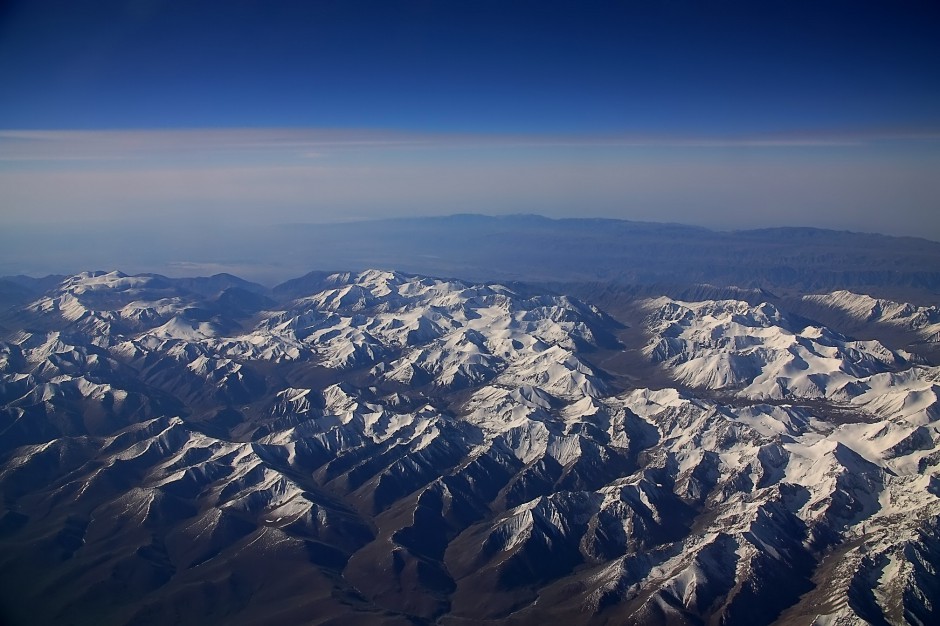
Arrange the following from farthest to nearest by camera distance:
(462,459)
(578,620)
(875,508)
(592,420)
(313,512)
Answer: (592,420) → (462,459) → (313,512) → (875,508) → (578,620)

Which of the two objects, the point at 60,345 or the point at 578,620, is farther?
the point at 60,345

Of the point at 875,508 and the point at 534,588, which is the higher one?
the point at 875,508

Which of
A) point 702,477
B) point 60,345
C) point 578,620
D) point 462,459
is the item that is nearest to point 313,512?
point 462,459

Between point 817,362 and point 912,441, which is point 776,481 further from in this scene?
point 817,362

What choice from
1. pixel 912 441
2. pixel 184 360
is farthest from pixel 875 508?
pixel 184 360

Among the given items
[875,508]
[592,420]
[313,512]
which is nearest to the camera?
[875,508]

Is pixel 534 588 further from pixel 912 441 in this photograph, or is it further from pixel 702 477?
pixel 912 441
